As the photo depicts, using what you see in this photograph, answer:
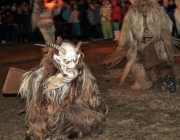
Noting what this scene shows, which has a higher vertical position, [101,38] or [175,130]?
[175,130]

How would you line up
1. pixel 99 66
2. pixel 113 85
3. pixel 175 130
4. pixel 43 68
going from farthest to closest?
pixel 99 66
pixel 113 85
pixel 175 130
pixel 43 68

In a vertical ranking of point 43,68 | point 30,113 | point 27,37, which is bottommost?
point 27,37

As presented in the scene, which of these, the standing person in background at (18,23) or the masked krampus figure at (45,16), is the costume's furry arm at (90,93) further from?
the standing person in background at (18,23)

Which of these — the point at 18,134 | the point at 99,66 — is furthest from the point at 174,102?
the point at 99,66

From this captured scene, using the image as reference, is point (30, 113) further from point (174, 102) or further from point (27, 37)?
point (27, 37)

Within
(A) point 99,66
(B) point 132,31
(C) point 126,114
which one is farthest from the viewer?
(A) point 99,66

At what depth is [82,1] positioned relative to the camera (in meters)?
18.9

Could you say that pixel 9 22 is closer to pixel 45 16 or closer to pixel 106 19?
pixel 106 19

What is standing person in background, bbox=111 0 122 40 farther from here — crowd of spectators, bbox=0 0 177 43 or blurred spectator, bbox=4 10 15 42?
blurred spectator, bbox=4 10 15 42

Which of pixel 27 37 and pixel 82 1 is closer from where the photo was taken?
pixel 82 1

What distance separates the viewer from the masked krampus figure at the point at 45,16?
38.7ft

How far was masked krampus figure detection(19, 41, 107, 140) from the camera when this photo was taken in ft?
16.3

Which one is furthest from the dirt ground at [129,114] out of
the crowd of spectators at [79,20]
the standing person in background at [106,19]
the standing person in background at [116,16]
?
the standing person in background at [106,19]

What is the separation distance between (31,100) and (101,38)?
13561 millimetres
